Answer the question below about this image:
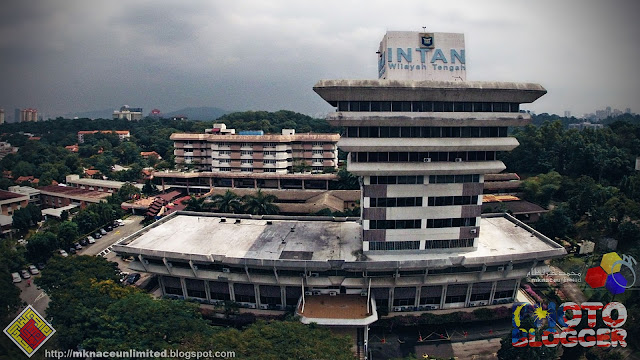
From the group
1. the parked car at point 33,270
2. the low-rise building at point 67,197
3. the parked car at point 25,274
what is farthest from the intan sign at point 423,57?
the low-rise building at point 67,197

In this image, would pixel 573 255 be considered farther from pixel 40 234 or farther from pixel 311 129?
pixel 311 129

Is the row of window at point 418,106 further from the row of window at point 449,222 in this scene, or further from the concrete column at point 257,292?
the concrete column at point 257,292

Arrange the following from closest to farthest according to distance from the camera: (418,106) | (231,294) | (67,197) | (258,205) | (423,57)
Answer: (418,106) < (423,57) < (231,294) < (258,205) < (67,197)

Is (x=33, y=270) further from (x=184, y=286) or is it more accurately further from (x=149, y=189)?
(x=149, y=189)

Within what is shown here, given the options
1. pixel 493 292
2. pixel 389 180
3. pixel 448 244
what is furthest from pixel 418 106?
pixel 493 292

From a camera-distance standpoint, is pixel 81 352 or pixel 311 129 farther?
pixel 311 129

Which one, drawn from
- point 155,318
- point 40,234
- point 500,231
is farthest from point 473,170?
point 40,234
